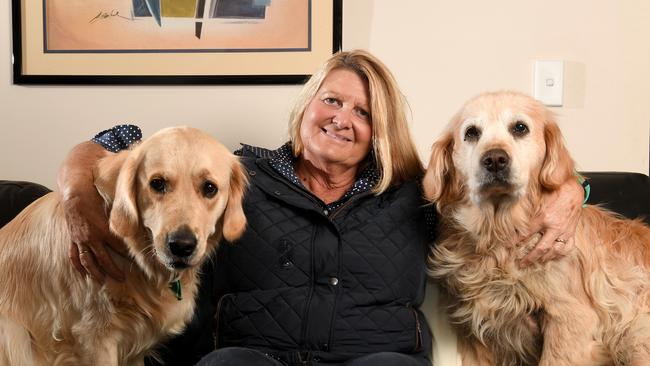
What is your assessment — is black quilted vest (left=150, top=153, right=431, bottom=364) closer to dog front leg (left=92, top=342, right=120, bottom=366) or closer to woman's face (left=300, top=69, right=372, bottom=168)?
woman's face (left=300, top=69, right=372, bottom=168)

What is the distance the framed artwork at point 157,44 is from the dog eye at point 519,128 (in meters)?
0.84

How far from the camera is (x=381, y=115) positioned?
199 centimetres

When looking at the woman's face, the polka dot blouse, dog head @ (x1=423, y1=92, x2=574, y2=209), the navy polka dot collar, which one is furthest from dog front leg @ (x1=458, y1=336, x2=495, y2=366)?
the polka dot blouse

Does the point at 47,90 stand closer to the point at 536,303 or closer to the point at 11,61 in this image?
the point at 11,61

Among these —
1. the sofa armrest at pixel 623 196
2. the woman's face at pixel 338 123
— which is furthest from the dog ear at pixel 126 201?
the sofa armrest at pixel 623 196

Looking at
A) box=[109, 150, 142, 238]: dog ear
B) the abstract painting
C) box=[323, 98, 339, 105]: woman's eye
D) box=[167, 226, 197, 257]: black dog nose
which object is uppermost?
the abstract painting

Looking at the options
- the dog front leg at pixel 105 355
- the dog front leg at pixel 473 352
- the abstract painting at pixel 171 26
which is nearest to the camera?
the dog front leg at pixel 105 355

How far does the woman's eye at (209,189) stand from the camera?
152 cm

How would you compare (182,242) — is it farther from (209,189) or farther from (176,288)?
(176,288)

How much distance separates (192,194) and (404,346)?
706 millimetres

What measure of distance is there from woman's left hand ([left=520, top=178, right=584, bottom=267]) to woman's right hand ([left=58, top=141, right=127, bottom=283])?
1.02 m

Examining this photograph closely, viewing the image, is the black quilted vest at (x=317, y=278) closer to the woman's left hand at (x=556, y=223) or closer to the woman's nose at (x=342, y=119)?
the woman's nose at (x=342, y=119)

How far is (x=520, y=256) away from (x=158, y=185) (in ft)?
3.05

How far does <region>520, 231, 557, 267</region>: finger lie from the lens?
1.70m
